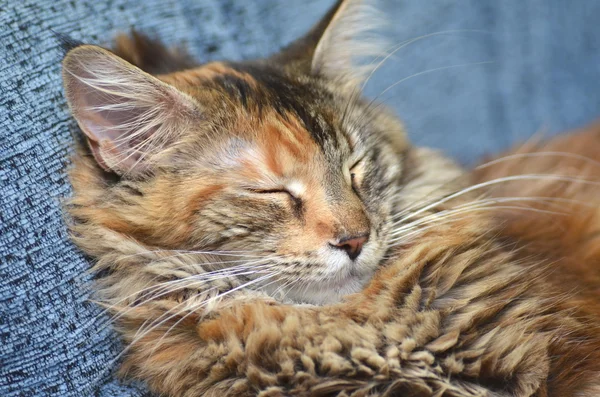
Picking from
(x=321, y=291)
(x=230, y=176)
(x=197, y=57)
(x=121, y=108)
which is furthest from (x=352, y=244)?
(x=197, y=57)

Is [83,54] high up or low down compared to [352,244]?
up

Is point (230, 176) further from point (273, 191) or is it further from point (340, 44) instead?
point (340, 44)

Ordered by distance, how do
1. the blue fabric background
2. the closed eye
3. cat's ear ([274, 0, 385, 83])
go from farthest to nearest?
cat's ear ([274, 0, 385, 83]) → the closed eye → the blue fabric background

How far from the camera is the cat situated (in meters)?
0.96

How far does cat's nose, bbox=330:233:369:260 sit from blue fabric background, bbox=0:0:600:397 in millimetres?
416

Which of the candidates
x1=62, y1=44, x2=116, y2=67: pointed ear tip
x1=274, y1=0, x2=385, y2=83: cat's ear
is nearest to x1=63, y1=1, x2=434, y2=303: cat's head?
x1=62, y1=44, x2=116, y2=67: pointed ear tip

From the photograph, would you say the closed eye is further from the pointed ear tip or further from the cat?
the pointed ear tip

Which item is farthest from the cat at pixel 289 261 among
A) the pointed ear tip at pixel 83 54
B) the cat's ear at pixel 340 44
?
the cat's ear at pixel 340 44

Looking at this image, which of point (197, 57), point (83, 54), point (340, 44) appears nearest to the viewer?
point (83, 54)

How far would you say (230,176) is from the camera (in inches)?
41.9

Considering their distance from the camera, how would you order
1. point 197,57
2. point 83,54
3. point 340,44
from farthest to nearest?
point 197,57 < point 340,44 < point 83,54

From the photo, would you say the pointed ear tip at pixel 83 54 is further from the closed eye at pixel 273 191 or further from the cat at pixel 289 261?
the closed eye at pixel 273 191

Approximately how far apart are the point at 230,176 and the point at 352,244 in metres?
0.24

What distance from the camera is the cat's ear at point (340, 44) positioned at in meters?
1.30
